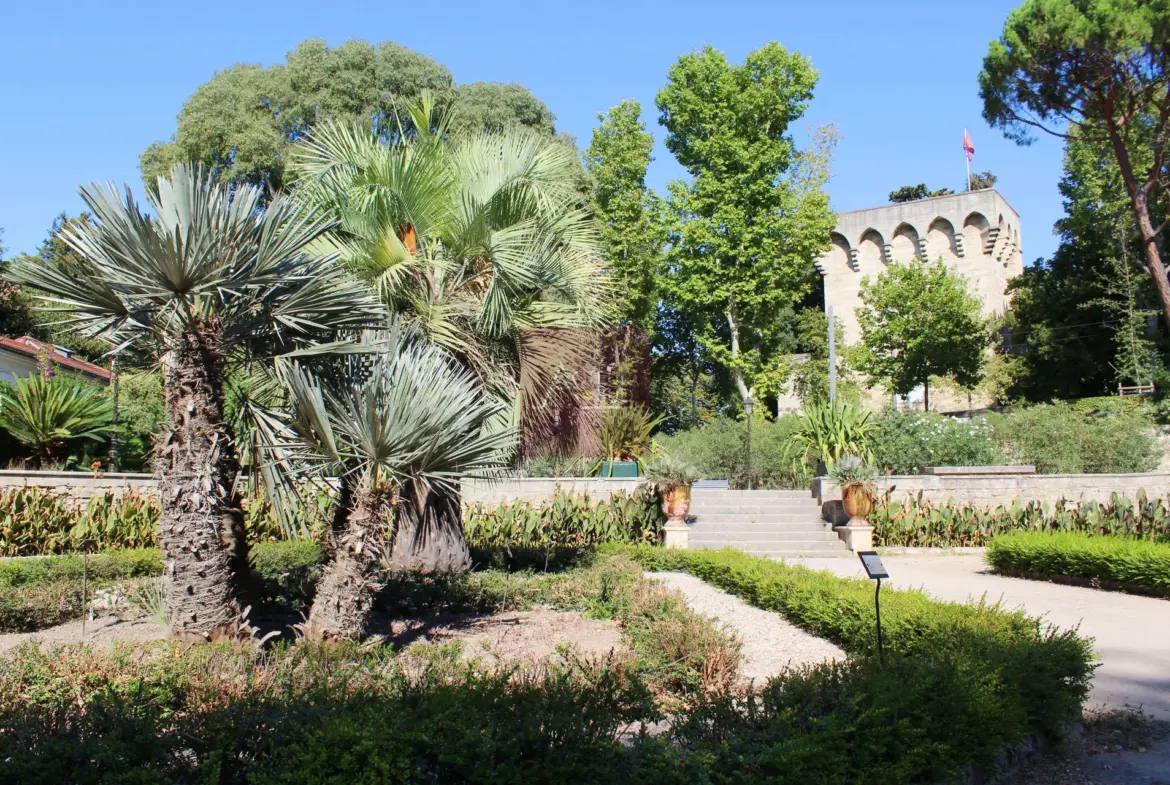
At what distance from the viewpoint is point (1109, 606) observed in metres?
9.42

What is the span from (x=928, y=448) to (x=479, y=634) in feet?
43.4

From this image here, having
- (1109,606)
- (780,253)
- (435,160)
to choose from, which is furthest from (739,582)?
(780,253)

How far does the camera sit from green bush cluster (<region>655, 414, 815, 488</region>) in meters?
18.8

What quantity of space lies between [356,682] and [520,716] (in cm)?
158

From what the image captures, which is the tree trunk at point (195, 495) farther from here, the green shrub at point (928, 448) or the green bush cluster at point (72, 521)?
the green shrub at point (928, 448)

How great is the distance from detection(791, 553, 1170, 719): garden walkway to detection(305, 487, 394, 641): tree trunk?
444cm

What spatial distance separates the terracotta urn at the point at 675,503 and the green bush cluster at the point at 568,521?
0.28 meters

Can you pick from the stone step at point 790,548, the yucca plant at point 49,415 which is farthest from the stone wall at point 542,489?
the yucca plant at point 49,415

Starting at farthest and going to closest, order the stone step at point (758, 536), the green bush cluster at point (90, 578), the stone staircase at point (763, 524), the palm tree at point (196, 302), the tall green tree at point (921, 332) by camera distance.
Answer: the tall green tree at point (921, 332) → the stone step at point (758, 536) → the stone staircase at point (763, 524) → the green bush cluster at point (90, 578) → the palm tree at point (196, 302)

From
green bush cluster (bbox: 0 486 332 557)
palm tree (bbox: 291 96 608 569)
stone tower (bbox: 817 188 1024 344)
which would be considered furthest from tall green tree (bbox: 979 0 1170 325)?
green bush cluster (bbox: 0 486 332 557)

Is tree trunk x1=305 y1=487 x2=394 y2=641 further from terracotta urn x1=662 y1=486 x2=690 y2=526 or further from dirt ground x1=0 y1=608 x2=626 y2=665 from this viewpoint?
terracotta urn x1=662 y1=486 x2=690 y2=526

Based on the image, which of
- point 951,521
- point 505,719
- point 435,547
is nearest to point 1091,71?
point 951,521

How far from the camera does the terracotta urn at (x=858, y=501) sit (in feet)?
47.2

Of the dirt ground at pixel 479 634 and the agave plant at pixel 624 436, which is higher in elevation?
the agave plant at pixel 624 436
